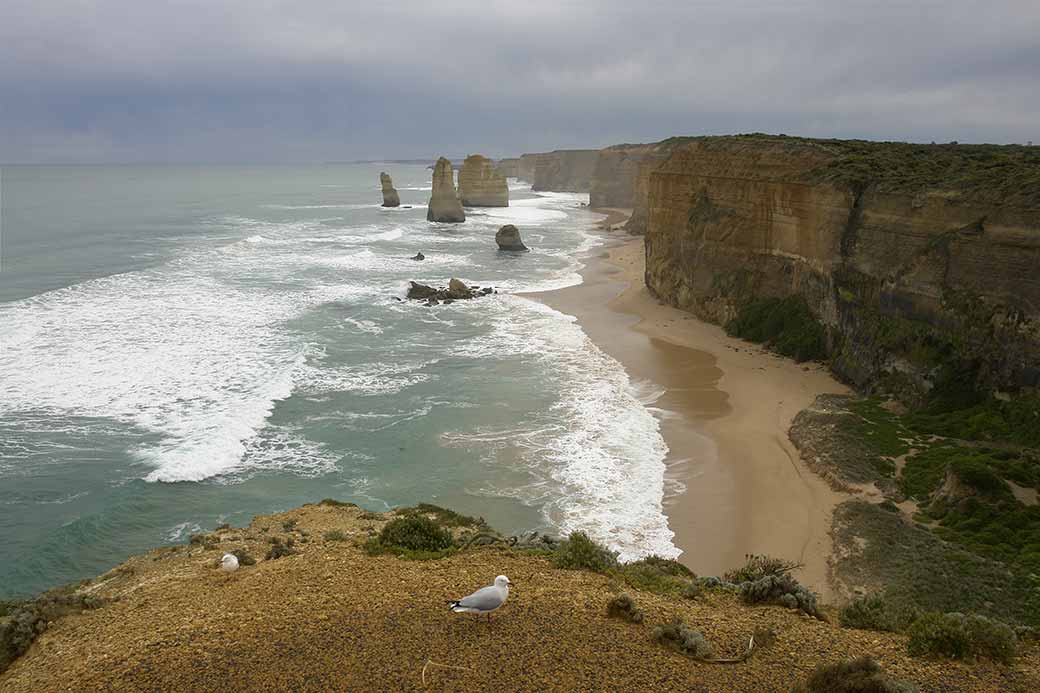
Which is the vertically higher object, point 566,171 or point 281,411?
point 566,171

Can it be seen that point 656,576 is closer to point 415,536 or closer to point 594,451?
point 415,536

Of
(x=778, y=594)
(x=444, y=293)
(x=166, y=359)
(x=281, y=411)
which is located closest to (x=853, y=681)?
(x=778, y=594)

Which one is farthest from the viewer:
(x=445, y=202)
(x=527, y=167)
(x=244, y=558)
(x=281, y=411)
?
(x=527, y=167)

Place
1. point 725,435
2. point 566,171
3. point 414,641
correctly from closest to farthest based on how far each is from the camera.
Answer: point 414,641 → point 725,435 → point 566,171

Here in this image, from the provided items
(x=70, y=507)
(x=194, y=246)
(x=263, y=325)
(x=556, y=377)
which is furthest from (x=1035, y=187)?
(x=194, y=246)

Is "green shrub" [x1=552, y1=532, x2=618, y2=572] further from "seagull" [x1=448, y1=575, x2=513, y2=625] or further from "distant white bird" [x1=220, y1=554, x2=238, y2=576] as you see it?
"distant white bird" [x1=220, y1=554, x2=238, y2=576]

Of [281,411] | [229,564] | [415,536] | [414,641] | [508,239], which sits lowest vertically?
[281,411]
